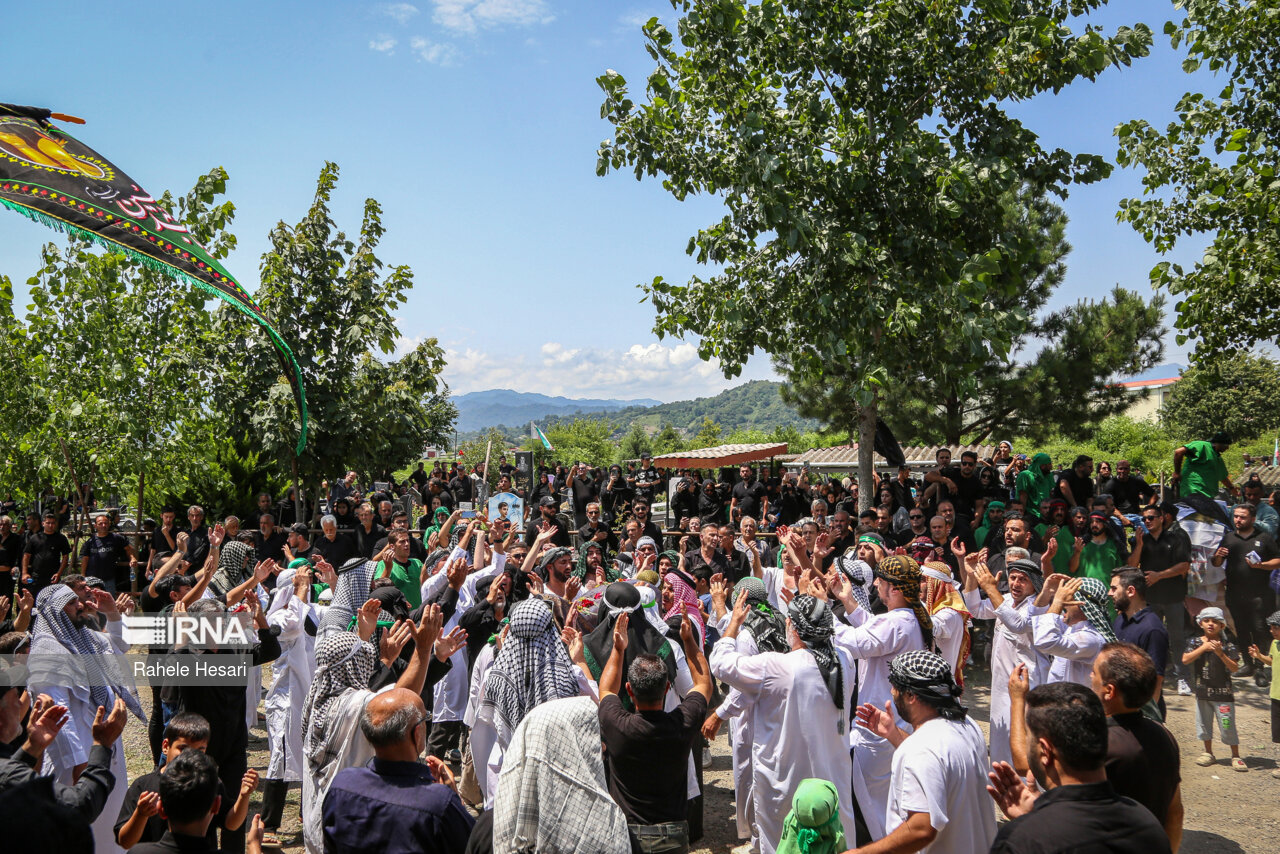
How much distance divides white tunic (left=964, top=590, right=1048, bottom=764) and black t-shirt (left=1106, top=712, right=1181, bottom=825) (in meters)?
1.84

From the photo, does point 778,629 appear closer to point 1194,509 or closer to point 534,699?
point 534,699

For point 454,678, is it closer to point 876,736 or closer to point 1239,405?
point 876,736

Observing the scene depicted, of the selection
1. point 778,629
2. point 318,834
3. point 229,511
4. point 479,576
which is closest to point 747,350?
point 479,576

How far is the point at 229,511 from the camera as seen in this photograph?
51.3 ft

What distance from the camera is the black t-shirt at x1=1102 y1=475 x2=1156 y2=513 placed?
10.6 m

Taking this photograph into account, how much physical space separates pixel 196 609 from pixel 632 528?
192 inches

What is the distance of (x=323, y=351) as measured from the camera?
1274 centimetres

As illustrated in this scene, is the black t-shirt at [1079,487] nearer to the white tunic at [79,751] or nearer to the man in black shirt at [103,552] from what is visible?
the white tunic at [79,751]

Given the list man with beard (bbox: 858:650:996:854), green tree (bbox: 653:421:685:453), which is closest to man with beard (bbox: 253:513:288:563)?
man with beard (bbox: 858:650:996:854)

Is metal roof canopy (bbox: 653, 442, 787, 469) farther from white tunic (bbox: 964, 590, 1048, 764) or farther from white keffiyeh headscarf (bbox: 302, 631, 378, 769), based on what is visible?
white keffiyeh headscarf (bbox: 302, 631, 378, 769)

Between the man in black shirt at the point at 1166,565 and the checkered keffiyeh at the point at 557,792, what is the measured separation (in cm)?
748

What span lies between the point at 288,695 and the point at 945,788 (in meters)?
4.41

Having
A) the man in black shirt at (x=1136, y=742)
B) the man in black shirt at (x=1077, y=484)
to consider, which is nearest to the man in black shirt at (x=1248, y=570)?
the man in black shirt at (x=1077, y=484)

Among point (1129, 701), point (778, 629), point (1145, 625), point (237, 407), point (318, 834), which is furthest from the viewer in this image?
point (237, 407)
